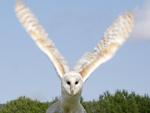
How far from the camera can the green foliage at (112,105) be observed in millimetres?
49406

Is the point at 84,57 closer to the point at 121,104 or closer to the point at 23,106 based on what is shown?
the point at 121,104

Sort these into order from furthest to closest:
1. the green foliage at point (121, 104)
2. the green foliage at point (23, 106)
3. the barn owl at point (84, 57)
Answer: the green foliage at point (23, 106)
the green foliage at point (121, 104)
the barn owl at point (84, 57)

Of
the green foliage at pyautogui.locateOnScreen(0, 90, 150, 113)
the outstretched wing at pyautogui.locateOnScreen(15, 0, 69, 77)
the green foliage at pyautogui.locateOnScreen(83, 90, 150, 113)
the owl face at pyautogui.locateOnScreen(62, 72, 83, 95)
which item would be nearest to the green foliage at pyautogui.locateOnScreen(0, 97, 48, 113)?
the green foliage at pyautogui.locateOnScreen(0, 90, 150, 113)

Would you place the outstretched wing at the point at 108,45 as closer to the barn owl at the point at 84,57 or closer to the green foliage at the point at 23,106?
the barn owl at the point at 84,57

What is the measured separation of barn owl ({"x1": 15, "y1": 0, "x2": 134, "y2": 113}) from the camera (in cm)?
1150

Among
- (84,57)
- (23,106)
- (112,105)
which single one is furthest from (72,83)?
(23,106)

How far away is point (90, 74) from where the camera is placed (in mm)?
11547

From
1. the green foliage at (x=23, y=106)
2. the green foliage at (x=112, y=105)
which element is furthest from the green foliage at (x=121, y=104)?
the green foliage at (x=23, y=106)

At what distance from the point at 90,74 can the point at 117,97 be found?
Answer: 4021 cm

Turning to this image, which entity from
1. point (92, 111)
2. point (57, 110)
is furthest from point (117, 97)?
point (57, 110)

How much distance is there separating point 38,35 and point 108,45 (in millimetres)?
1283

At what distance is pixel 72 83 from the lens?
424 inches

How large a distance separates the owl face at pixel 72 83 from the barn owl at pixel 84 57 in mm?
193

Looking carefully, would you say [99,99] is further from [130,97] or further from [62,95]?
[62,95]
